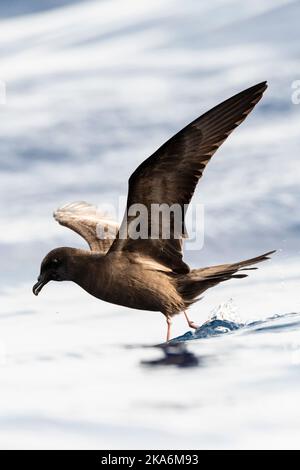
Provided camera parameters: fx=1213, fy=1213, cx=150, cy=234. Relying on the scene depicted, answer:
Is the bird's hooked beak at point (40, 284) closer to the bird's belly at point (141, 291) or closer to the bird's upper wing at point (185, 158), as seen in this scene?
the bird's belly at point (141, 291)

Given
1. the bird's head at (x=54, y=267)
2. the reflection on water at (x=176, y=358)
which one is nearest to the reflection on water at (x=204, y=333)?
the reflection on water at (x=176, y=358)

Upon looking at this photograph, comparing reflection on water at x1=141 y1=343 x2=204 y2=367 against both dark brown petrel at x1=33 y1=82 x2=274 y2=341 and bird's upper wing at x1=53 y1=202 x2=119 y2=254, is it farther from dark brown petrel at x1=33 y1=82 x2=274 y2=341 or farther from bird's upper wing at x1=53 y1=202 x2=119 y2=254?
bird's upper wing at x1=53 y1=202 x2=119 y2=254

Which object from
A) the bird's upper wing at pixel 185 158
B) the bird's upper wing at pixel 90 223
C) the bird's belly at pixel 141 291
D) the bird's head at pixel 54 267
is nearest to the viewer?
the bird's upper wing at pixel 185 158

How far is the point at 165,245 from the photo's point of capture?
1252 centimetres

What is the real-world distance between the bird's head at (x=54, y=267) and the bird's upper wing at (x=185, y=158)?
3.47 ft

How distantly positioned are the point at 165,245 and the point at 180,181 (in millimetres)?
815

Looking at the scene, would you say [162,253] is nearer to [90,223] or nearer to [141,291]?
[141,291]

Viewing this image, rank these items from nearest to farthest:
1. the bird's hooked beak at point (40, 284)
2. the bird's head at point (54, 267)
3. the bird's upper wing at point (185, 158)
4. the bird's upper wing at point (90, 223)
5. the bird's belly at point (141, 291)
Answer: the bird's upper wing at point (185, 158) → the bird's belly at point (141, 291) → the bird's head at point (54, 267) → the bird's hooked beak at point (40, 284) → the bird's upper wing at point (90, 223)

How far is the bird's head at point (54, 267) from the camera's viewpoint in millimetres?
13016

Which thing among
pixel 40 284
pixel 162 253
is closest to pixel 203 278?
pixel 162 253

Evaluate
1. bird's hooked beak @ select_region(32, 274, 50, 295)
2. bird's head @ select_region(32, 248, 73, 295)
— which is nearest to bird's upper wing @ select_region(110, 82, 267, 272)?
bird's head @ select_region(32, 248, 73, 295)

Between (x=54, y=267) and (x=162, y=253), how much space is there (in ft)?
4.13

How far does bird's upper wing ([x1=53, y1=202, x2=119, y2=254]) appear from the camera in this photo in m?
14.4

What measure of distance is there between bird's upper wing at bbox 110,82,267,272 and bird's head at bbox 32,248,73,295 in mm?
1057
